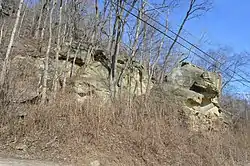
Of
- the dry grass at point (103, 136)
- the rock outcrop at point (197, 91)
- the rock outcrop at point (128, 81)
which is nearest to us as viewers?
the dry grass at point (103, 136)

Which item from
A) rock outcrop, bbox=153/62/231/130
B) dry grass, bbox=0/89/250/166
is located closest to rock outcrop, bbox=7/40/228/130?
rock outcrop, bbox=153/62/231/130

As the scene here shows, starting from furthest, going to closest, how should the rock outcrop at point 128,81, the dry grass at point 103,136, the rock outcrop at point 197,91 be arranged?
1. the rock outcrop at point 197,91
2. the rock outcrop at point 128,81
3. the dry grass at point 103,136

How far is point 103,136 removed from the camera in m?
10.6

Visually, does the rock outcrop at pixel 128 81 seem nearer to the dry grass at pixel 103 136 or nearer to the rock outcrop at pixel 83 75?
the rock outcrop at pixel 83 75

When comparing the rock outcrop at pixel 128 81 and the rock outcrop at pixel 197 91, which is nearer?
the rock outcrop at pixel 128 81

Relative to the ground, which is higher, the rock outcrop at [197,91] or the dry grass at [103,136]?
the rock outcrop at [197,91]

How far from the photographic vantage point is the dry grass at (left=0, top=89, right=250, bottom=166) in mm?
9586

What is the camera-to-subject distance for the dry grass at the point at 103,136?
9.59m

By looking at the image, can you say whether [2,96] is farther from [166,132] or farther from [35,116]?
[166,132]

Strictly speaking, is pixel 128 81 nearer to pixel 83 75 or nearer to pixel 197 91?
pixel 83 75

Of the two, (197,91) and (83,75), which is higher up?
(83,75)

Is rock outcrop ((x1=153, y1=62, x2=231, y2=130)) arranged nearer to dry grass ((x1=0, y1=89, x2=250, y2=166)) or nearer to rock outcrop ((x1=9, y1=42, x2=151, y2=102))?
rock outcrop ((x1=9, y1=42, x2=151, y2=102))

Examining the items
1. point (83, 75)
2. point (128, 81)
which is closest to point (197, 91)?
point (128, 81)

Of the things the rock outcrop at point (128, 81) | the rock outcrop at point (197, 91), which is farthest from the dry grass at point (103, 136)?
the rock outcrop at point (197, 91)
